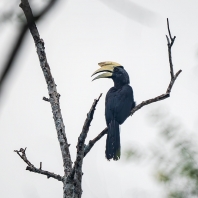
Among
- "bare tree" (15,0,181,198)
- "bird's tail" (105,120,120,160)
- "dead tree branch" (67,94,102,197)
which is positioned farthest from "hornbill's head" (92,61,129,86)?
"dead tree branch" (67,94,102,197)

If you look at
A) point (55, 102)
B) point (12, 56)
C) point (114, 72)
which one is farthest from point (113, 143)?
point (12, 56)

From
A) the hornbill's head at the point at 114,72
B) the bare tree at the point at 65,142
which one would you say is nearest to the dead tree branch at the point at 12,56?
the bare tree at the point at 65,142

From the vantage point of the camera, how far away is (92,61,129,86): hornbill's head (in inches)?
269

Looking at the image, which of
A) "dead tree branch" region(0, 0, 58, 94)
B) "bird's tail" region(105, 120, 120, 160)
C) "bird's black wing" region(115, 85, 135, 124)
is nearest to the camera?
"dead tree branch" region(0, 0, 58, 94)

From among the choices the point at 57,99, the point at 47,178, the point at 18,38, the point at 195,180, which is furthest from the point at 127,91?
the point at 18,38

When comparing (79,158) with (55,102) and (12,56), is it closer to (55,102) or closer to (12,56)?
(55,102)

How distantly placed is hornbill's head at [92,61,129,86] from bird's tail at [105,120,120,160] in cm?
133

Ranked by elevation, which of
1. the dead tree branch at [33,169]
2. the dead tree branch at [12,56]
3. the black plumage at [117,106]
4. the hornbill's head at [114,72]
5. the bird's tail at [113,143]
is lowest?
the dead tree branch at [12,56]

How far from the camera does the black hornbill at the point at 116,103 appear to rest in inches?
213

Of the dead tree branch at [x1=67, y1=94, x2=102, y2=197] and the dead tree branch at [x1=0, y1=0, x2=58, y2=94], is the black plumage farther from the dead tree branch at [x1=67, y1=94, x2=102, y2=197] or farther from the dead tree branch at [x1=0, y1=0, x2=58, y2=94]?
the dead tree branch at [x1=0, y1=0, x2=58, y2=94]

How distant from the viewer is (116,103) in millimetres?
6207

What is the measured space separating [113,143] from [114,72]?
181 cm

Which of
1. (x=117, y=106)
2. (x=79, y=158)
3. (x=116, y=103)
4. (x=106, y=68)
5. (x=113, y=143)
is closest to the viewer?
(x=79, y=158)

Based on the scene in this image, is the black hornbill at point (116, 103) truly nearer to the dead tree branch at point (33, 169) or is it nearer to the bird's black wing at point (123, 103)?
the bird's black wing at point (123, 103)
